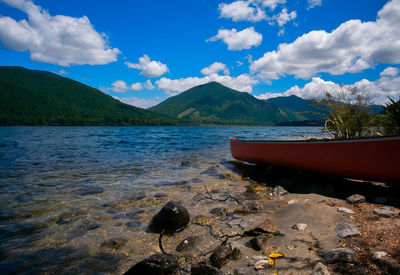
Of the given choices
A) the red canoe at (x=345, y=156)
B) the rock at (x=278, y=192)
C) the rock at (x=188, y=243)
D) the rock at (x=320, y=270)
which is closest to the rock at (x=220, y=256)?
the rock at (x=188, y=243)

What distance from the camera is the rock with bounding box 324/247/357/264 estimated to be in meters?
2.51

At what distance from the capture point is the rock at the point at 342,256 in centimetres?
251

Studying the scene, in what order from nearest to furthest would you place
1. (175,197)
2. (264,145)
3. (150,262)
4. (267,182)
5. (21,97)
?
(150,262) → (175,197) → (267,182) → (264,145) → (21,97)

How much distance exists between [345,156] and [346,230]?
2.86m

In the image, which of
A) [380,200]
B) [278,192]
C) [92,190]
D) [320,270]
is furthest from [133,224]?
[380,200]

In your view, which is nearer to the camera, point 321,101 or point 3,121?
point 321,101

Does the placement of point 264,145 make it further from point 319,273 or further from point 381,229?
point 319,273

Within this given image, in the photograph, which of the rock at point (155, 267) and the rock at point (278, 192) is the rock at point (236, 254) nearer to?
the rock at point (155, 267)

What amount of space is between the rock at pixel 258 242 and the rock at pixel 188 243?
0.91 metres

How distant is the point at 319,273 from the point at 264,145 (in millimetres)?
6287

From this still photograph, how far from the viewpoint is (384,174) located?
15.9 ft

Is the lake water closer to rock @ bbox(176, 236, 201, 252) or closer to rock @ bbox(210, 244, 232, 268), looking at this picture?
rock @ bbox(176, 236, 201, 252)

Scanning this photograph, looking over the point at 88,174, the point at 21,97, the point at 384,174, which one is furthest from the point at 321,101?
the point at 21,97

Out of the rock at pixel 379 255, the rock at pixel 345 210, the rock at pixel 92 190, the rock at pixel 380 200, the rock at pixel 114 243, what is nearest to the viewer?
the rock at pixel 379 255
